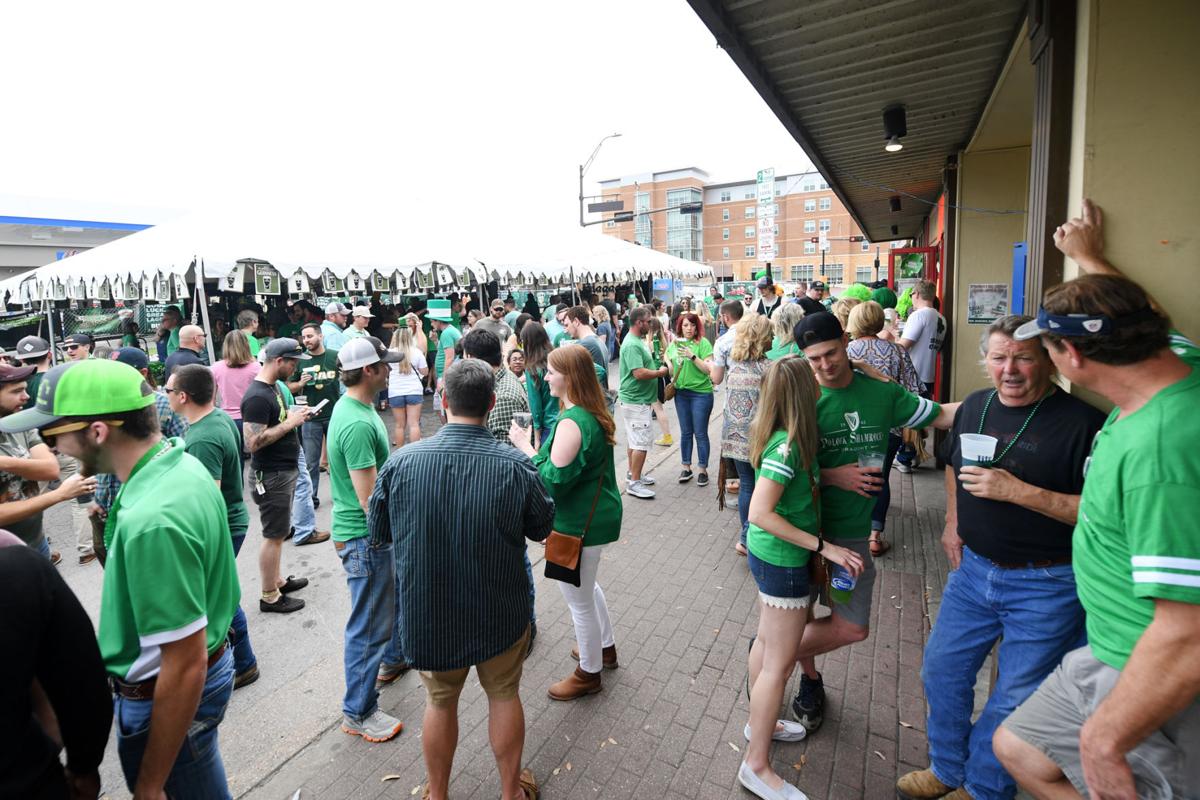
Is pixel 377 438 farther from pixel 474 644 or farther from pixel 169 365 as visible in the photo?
pixel 169 365

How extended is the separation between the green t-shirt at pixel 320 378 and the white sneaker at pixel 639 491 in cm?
347

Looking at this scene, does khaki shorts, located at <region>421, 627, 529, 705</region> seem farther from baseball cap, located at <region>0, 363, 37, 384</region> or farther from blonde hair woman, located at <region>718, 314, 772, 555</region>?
baseball cap, located at <region>0, 363, 37, 384</region>

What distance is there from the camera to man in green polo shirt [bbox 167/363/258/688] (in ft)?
11.5

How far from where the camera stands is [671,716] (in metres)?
3.20

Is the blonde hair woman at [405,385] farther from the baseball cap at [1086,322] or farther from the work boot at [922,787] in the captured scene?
the baseball cap at [1086,322]

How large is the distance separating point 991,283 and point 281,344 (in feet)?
26.9

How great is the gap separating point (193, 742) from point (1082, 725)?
2825mm

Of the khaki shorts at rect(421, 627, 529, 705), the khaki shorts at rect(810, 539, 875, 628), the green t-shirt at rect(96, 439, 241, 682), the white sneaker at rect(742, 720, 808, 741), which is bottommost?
the white sneaker at rect(742, 720, 808, 741)

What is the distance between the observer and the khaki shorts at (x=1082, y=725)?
153 centimetres

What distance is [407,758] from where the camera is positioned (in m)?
2.98

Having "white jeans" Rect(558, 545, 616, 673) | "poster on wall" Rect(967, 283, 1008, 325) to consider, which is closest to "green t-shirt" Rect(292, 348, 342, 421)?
"white jeans" Rect(558, 545, 616, 673)

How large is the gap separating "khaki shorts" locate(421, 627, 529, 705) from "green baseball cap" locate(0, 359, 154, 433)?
147 centimetres

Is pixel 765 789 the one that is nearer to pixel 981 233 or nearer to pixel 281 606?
pixel 281 606

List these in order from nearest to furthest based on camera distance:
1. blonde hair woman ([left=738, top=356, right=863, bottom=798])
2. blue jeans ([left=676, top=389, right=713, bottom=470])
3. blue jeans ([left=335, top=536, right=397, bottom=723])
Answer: blonde hair woman ([left=738, top=356, right=863, bottom=798]) → blue jeans ([left=335, top=536, right=397, bottom=723]) → blue jeans ([left=676, top=389, right=713, bottom=470])
